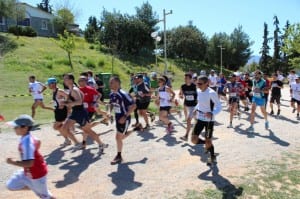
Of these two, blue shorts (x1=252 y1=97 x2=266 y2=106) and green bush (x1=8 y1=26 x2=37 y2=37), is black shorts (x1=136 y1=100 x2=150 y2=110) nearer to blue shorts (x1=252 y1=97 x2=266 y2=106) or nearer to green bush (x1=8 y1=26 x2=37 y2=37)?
blue shorts (x1=252 y1=97 x2=266 y2=106)

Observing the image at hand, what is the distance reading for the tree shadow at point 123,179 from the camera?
6.29 metres

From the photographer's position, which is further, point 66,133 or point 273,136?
point 273,136

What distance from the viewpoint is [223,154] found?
847 cm

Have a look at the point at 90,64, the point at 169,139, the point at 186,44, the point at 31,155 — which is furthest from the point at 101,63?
the point at 31,155

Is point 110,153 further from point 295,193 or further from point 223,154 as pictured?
point 295,193

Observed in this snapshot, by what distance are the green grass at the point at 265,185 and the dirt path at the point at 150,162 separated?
19 centimetres

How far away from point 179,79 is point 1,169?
3760 centimetres

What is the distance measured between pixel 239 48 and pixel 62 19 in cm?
3018

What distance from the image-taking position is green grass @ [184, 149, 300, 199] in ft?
19.5

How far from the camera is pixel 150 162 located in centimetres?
788

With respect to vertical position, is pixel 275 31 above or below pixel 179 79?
above

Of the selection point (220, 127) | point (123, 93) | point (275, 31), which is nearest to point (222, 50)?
point (275, 31)

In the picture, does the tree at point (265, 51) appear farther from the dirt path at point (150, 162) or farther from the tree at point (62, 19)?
the dirt path at point (150, 162)

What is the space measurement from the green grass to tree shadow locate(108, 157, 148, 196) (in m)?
0.96
